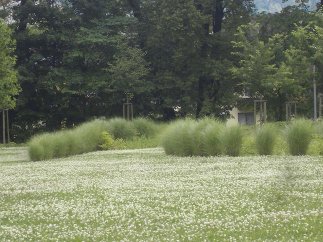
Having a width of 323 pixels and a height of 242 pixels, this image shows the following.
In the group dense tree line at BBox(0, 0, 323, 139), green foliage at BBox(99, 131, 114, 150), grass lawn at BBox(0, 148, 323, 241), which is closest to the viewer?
grass lawn at BBox(0, 148, 323, 241)

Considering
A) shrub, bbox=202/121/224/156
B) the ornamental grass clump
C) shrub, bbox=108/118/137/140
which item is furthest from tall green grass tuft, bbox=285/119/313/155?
shrub, bbox=108/118/137/140

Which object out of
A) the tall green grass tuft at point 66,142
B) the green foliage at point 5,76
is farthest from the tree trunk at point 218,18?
the tall green grass tuft at point 66,142

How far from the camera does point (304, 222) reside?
28.5 feet

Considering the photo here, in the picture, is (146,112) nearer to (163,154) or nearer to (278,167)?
(163,154)

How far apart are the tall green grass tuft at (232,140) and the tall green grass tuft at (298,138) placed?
1.78m

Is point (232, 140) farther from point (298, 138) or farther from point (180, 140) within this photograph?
point (298, 138)

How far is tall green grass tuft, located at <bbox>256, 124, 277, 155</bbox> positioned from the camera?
22.3 m

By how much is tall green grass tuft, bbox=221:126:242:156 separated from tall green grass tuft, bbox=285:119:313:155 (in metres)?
1.78

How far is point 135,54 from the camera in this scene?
142ft

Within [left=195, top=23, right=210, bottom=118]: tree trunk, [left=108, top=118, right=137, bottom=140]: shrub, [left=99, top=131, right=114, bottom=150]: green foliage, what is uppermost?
[left=195, top=23, right=210, bottom=118]: tree trunk

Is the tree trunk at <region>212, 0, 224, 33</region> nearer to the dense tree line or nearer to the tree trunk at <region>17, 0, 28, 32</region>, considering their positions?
the dense tree line

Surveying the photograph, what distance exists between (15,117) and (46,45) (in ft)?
20.0

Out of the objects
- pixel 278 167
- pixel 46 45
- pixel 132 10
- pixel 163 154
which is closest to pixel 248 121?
pixel 132 10

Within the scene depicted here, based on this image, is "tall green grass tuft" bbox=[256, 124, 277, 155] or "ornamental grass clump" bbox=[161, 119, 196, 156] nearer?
"tall green grass tuft" bbox=[256, 124, 277, 155]
